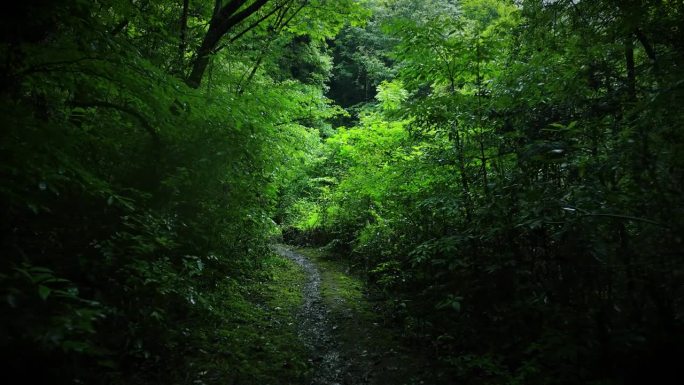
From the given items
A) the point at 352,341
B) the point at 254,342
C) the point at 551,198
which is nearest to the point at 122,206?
the point at 254,342

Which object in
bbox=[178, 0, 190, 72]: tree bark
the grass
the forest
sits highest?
bbox=[178, 0, 190, 72]: tree bark

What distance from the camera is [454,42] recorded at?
662cm

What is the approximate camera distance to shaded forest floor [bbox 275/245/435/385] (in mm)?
5324

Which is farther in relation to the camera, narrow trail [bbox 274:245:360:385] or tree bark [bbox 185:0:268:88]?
tree bark [bbox 185:0:268:88]

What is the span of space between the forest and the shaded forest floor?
5cm

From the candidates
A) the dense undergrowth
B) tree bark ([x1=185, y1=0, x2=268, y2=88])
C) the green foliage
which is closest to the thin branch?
the green foliage

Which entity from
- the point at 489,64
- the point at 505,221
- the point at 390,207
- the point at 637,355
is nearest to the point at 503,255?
the point at 505,221

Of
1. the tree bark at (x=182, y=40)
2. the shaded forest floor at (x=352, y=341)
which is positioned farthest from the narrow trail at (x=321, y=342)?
the tree bark at (x=182, y=40)

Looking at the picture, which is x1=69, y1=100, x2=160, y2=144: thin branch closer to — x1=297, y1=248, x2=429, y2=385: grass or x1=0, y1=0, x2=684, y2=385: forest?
x1=0, y1=0, x2=684, y2=385: forest

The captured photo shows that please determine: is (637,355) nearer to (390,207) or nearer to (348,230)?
(390,207)

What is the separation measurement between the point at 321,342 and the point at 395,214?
416 cm

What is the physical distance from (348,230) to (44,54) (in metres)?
12.2

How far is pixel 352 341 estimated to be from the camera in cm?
655

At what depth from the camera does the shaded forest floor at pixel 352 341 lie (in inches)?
210
